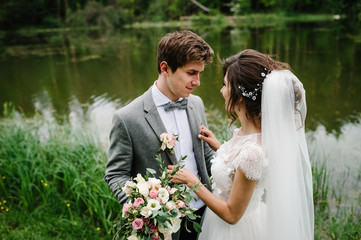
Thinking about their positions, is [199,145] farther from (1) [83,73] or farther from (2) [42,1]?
(2) [42,1]

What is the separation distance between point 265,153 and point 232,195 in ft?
1.09

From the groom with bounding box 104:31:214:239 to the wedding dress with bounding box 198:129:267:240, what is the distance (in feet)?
0.99

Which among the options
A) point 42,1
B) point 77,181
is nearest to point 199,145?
point 77,181

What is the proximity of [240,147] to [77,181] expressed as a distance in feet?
8.83

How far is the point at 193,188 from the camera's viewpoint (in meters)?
1.62

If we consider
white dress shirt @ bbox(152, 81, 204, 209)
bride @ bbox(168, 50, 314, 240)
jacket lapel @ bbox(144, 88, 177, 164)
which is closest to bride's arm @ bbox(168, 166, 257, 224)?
bride @ bbox(168, 50, 314, 240)

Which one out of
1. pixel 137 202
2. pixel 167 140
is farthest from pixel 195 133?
pixel 137 202

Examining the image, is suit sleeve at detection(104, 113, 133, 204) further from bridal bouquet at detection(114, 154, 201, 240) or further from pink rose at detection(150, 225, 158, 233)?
pink rose at detection(150, 225, 158, 233)

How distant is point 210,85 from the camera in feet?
26.9

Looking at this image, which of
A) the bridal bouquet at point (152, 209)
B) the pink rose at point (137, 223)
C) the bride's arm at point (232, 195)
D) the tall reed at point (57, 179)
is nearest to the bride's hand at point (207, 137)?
the bride's arm at point (232, 195)

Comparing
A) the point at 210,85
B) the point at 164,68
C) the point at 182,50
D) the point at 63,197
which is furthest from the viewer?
the point at 210,85

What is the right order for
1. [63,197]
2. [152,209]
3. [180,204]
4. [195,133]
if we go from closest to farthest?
[152,209]
[180,204]
[195,133]
[63,197]

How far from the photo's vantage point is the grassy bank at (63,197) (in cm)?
333

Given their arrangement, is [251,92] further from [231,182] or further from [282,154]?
[231,182]
